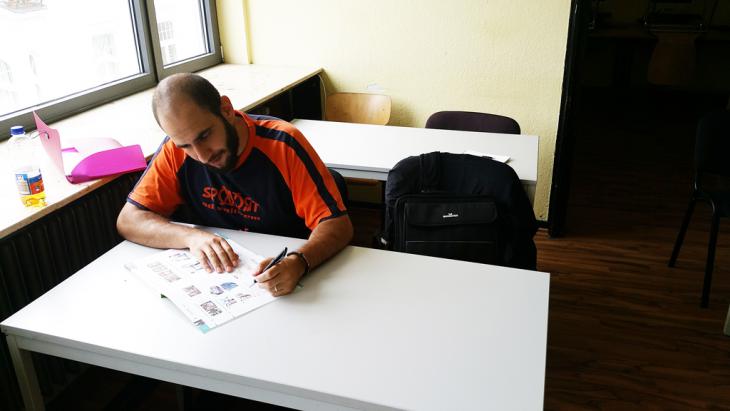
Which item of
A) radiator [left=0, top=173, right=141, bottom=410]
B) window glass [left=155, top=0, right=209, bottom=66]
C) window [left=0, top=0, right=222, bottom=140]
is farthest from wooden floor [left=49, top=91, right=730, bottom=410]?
window glass [left=155, top=0, right=209, bottom=66]

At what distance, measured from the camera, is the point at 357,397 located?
3.61 feet

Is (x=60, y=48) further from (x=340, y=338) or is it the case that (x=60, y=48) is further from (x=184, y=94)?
(x=340, y=338)

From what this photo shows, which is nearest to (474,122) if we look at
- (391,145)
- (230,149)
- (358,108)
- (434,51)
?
(391,145)

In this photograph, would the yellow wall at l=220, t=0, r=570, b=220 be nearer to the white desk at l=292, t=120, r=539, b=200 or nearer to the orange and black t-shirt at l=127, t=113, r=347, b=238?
the white desk at l=292, t=120, r=539, b=200

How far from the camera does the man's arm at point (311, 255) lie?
1408 mm

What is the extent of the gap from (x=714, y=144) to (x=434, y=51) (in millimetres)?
1564

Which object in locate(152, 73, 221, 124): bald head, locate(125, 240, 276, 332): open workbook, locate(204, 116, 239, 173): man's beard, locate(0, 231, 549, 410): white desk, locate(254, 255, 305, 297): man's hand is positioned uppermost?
locate(152, 73, 221, 124): bald head

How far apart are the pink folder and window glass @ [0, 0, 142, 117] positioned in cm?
53

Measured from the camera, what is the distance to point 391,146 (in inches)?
106

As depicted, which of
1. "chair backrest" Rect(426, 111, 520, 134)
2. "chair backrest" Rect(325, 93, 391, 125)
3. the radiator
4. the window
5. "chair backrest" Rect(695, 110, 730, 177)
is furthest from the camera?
"chair backrest" Rect(325, 93, 391, 125)

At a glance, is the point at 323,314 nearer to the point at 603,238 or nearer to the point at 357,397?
the point at 357,397

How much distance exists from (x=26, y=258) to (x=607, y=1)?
6.45 meters

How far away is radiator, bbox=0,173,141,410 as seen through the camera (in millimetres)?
1779

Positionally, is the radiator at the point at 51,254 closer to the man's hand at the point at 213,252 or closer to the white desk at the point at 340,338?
the white desk at the point at 340,338
